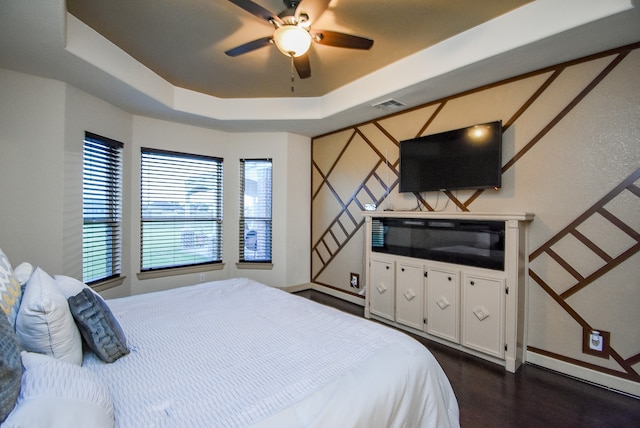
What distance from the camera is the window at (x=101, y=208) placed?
2789mm

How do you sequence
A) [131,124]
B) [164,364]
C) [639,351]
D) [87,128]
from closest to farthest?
[164,364]
[639,351]
[87,128]
[131,124]

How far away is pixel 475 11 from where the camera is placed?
198 cm

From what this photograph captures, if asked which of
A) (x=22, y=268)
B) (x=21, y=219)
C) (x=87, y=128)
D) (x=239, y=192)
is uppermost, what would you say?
(x=87, y=128)

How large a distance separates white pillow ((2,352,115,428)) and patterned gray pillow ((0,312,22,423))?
0.02 m

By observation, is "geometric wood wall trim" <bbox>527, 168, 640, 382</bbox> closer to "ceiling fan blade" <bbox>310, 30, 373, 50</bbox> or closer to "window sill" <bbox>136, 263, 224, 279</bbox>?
"ceiling fan blade" <bbox>310, 30, 373, 50</bbox>

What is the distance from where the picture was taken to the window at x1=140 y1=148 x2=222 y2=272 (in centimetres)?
352

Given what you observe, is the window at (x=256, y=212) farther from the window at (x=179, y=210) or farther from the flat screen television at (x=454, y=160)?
the flat screen television at (x=454, y=160)

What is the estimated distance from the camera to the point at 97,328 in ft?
3.85

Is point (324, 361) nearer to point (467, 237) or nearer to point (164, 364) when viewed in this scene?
point (164, 364)

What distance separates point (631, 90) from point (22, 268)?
3.86m

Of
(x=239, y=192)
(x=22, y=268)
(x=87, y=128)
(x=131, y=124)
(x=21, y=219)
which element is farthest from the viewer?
(x=239, y=192)

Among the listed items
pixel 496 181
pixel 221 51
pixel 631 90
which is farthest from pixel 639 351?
pixel 221 51

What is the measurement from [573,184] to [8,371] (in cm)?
310

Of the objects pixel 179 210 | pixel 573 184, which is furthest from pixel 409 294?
pixel 179 210
